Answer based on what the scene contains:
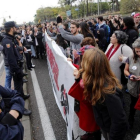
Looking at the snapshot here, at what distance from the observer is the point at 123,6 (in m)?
28.8

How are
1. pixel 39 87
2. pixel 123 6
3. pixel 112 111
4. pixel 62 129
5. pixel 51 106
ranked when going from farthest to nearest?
pixel 123 6 → pixel 39 87 → pixel 51 106 → pixel 62 129 → pixel 112 111

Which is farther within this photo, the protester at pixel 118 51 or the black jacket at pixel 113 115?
the protester at pixel 118 51

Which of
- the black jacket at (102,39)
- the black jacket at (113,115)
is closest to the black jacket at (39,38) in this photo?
the black jacket at (102,39)

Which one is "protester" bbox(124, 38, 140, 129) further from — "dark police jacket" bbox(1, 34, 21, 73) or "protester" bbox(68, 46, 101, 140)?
"dark police jacket" bbox(1, 34, 21, 73)

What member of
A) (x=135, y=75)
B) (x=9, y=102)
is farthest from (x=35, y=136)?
(x=135, y=75)

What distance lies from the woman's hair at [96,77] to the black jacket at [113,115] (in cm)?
6

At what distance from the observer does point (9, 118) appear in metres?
1.48

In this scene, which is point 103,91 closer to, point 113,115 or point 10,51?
point 113,115

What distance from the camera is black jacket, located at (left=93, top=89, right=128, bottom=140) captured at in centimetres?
140

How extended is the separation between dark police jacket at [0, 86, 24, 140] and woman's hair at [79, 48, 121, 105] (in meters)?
0.72

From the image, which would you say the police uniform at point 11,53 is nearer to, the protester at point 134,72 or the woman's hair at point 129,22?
the protester at point 134,72

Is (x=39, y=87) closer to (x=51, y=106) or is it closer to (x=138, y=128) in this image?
(x=51, y=106)

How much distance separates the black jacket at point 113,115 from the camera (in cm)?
140

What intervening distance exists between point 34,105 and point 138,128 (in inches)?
88.7
